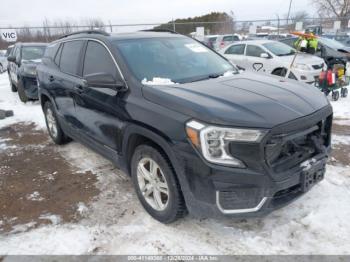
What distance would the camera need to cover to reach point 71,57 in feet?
15.2

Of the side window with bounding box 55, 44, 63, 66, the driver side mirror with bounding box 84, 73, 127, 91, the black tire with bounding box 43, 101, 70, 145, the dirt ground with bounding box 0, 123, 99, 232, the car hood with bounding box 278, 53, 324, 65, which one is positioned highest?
the side window with bounding box 55, 44, 63, 66

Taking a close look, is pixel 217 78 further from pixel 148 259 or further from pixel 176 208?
pixel 148 259

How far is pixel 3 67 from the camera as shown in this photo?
66.2ft

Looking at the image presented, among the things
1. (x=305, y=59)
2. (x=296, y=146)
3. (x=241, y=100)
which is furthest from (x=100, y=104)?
(x=305, y=59)

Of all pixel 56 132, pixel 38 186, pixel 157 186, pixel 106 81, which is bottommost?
pixel 38 186

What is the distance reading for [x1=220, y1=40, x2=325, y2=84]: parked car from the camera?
946 cm

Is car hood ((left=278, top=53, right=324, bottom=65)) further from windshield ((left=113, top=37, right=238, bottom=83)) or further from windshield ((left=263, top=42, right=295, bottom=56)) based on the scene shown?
windshield ((left=113, top=37, right=238, bottom=83))

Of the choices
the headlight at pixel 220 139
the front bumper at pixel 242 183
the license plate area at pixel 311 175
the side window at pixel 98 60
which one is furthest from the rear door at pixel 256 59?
the headlight at pixel 220 139

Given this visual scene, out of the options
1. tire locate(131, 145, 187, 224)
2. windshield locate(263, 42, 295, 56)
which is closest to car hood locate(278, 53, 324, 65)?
windshield locate(263, 42, 295, 56)

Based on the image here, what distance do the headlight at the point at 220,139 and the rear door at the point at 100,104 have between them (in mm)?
1097

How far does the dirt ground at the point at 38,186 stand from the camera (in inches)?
142

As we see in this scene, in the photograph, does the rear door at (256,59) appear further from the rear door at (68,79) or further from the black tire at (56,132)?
the rear door at (68,79)

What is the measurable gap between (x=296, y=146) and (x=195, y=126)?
0.92 meters

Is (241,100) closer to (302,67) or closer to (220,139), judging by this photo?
(220,139)
